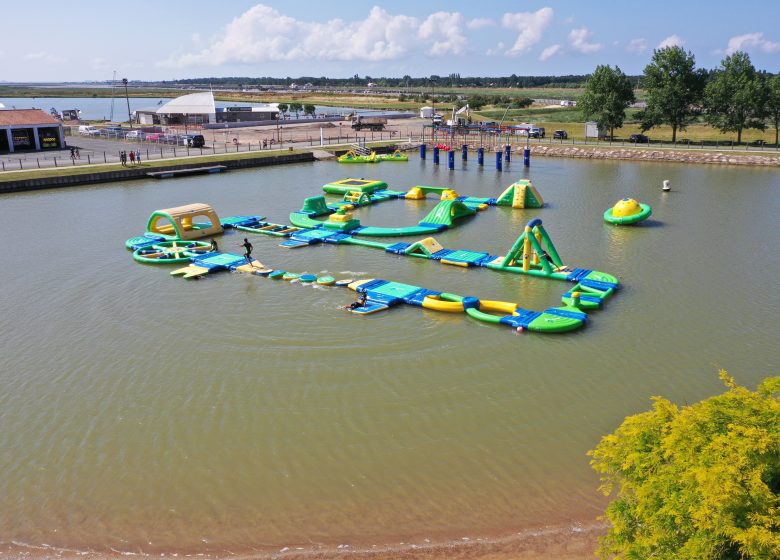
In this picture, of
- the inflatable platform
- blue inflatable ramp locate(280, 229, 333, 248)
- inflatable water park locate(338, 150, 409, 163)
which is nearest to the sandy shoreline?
the inflatable platform

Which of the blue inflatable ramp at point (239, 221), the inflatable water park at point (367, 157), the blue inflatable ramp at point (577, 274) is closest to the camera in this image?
the blue inflatable ramp at point (577, 274)

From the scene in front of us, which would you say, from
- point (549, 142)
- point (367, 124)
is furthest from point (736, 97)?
point (367, 124)

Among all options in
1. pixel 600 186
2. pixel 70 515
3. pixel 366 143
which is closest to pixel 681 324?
pixel 70 515

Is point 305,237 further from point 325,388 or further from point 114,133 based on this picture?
point 114,133

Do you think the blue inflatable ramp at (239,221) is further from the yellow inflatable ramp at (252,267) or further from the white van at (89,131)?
the white van at (89,131)

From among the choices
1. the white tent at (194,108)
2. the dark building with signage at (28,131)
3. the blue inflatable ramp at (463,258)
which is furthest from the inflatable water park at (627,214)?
the white tent at (194,108)

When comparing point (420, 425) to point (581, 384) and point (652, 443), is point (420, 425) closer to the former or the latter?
point (581, 384)
